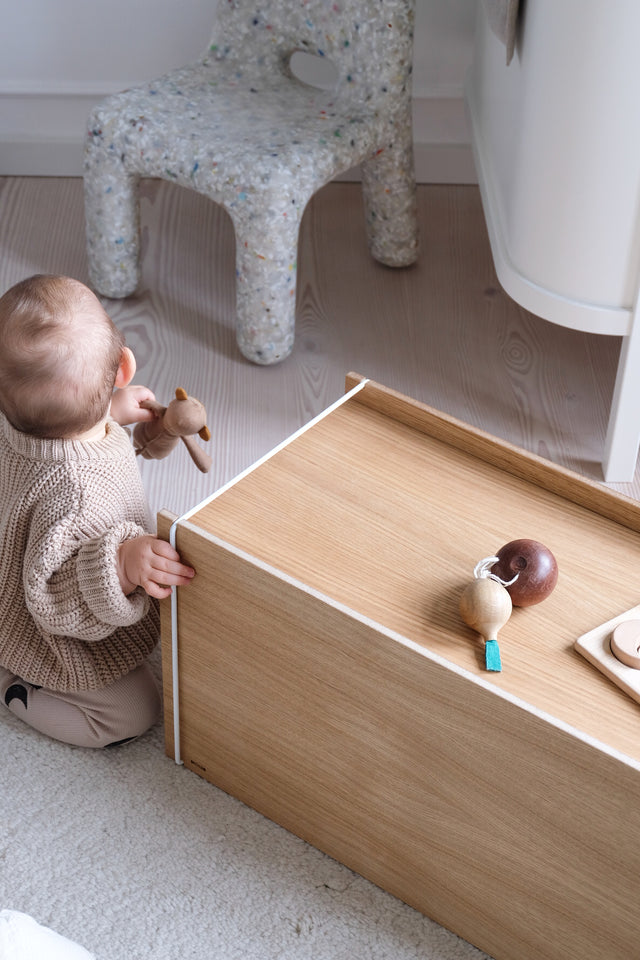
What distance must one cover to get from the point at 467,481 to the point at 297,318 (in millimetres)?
851

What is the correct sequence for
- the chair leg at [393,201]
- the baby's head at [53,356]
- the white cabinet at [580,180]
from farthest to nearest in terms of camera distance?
the chair leg at [393,201]
the white cabinet at [580,180]
the baby's head at [53,356]

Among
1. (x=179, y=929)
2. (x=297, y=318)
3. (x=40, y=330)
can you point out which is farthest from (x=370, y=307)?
(x=179, y=929)

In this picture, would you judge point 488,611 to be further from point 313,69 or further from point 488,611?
point 313,69

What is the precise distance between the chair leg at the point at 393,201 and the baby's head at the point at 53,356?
0.93 meters

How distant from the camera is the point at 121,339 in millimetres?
993

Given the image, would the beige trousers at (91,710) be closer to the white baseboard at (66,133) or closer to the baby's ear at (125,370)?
the baby's ear at (125,370)

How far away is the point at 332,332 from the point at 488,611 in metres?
1.01

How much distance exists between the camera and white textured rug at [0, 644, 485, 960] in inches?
38.8

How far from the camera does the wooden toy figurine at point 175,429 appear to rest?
109 cm

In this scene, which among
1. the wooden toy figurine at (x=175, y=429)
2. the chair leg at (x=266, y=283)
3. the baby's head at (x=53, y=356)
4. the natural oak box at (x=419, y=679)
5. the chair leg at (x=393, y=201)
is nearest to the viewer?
the natural oak box at (x=419, y=679)

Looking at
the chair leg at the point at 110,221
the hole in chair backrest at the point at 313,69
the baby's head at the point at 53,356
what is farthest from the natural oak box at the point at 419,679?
the hole in chair backrest at the point at 313,69

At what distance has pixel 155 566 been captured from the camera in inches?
37.0

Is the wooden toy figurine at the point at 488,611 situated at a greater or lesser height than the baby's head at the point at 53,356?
lesser

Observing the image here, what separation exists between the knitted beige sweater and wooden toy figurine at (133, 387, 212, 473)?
56 mm
